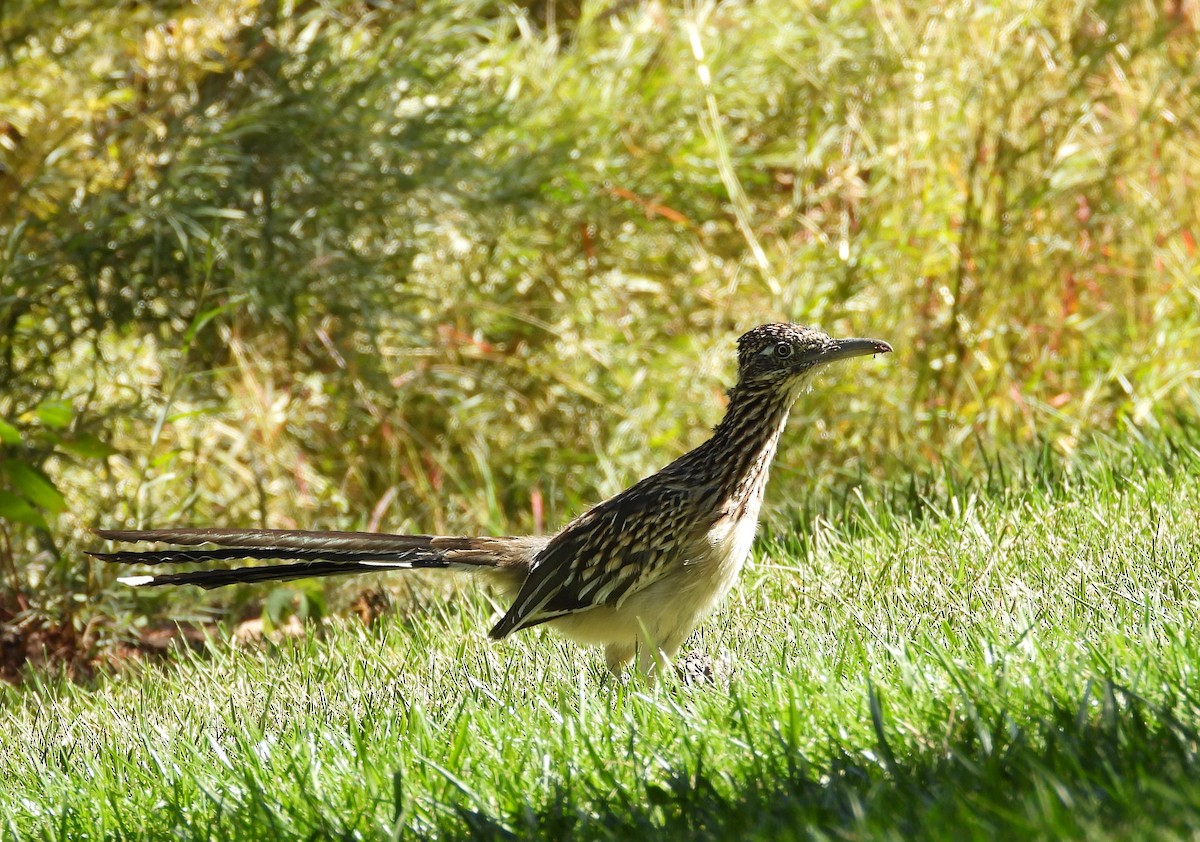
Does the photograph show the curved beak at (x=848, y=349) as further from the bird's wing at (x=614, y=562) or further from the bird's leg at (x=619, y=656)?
the bird's leg at (x=619, y=656)

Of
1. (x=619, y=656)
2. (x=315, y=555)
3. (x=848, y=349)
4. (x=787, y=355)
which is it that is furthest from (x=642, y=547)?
(x=315, y=555)

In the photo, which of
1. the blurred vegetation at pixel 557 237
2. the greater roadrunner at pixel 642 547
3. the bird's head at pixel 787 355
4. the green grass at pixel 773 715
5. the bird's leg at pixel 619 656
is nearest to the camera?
the green grass at pixel 773 715

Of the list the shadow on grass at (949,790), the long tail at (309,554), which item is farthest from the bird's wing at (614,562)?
the shadow on grass at (949,790)

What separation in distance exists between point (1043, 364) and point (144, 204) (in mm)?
4670

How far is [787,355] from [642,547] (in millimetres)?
880

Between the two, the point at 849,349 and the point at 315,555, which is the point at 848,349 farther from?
the point at 315,555

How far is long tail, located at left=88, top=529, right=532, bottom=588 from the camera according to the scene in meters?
4.51

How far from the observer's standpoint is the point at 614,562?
4.51 m

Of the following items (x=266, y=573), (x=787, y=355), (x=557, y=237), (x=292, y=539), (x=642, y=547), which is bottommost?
(x=266, y=573)

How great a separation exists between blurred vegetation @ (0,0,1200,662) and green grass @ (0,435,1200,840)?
5.46ft

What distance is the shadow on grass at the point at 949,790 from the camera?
2484 millimetres

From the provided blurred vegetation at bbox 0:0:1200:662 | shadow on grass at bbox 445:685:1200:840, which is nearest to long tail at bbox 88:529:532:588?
shadow on grass at bbox 445:685:1200:840

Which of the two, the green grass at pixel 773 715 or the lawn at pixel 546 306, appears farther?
the lawn at pixel 546 306

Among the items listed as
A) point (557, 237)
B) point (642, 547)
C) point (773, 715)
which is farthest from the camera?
point (557, 237)
